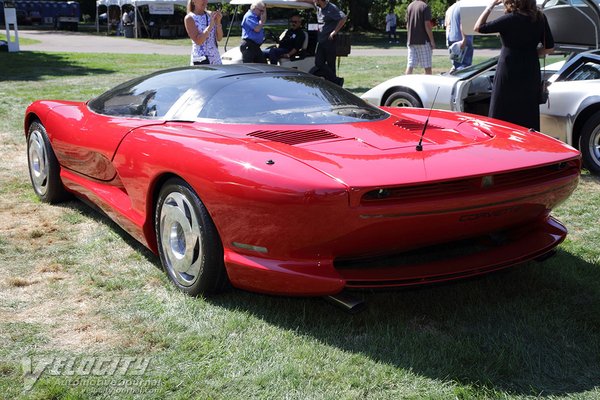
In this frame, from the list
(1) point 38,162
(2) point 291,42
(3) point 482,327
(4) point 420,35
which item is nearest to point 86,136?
(1) point 38,162

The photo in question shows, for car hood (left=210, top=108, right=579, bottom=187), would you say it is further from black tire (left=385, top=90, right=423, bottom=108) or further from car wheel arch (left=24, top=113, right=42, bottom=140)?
black tire (left=385, top=90, right=423, bottom=108)

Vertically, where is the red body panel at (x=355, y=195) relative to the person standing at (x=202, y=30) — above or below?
below

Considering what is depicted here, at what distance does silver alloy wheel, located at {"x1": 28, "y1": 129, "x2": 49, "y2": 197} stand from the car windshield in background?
74 centimetres

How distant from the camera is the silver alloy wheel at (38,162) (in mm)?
5133

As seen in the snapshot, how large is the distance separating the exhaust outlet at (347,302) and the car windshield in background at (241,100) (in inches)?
42.1

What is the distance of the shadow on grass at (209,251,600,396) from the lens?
285 centimetres

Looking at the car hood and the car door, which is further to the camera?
the car door

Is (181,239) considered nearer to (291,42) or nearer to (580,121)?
(580,121)

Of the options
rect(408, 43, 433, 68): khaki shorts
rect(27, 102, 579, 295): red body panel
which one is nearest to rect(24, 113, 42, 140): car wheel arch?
rect(27, 102, 579, 295): red body panel

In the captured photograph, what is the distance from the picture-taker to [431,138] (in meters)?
3.69

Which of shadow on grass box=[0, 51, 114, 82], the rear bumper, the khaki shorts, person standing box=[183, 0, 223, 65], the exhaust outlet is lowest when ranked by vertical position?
shadow on grass box=[0, 51, 114, 82]

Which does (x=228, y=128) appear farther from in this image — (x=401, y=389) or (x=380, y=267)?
(x=401, y=389)

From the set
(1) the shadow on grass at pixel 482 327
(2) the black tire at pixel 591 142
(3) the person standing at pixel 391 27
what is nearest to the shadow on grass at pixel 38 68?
(2) the black tire at pixel 591 142

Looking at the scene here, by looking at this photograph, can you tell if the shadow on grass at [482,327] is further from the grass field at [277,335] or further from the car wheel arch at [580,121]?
the car wheel arch at [580,121]
